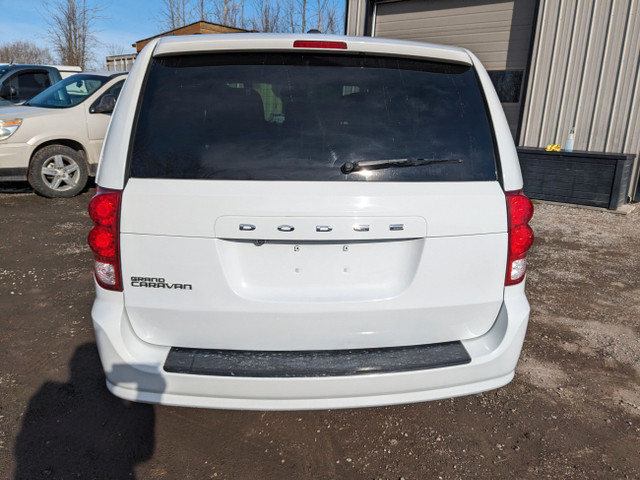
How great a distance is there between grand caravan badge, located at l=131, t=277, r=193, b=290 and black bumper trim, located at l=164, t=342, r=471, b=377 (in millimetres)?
270

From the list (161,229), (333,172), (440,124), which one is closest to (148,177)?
(161,229)

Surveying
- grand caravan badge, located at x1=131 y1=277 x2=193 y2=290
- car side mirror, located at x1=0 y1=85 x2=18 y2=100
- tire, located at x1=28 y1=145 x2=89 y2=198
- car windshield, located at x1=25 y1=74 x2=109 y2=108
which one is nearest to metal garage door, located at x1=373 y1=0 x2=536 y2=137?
car windshield, located at x1=25 y1=74 x2=109 y2=108

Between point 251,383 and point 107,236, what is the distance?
0.81 metres

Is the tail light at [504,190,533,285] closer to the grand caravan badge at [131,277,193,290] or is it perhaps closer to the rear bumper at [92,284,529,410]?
the rear bumper at [92,284,529,410]

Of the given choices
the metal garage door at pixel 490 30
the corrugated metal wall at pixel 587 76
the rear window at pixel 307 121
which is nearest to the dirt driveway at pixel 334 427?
the rear window at pixel 307 121

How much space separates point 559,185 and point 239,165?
7467 mm

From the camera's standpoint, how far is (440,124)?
2.07 metres

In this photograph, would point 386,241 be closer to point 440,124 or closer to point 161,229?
point 440,124

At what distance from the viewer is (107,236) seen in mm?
1916

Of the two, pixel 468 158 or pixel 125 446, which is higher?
pixel 468 158

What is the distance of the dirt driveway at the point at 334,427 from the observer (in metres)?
2.19

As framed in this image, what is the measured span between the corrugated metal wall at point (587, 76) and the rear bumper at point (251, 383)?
302 inches

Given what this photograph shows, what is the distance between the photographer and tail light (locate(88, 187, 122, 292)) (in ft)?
6.19

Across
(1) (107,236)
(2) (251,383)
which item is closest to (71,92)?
(1) (107,236)
